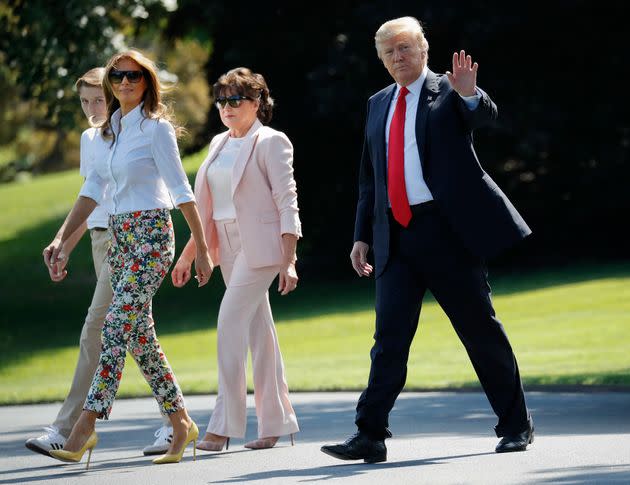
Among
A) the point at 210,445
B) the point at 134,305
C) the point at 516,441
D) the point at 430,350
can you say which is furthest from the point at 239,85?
the point at 430,350

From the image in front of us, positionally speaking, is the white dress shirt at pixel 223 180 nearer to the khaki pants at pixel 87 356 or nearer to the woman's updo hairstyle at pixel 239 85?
the woman's updo hairstyle at pixel 239 85

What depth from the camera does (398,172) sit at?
713 centimetres

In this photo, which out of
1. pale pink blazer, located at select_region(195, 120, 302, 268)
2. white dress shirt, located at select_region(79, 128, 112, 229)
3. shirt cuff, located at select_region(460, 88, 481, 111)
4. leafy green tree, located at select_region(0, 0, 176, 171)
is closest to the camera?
shirt cuff, located at select_region(460, 88, 481, 111)

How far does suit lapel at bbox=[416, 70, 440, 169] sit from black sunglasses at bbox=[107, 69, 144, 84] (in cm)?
145

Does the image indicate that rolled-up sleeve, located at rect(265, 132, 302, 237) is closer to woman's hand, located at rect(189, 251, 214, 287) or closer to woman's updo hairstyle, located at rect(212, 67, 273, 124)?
woman's updo hairstyle, located at rect(212, 67, 273, 124)

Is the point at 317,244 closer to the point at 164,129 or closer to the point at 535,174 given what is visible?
the point at 535,174

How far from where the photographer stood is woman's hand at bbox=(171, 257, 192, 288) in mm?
7645

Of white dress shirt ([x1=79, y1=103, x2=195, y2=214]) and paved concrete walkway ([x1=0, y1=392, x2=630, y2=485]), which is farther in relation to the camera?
white dress shirt ([x1=79, y1=103, x2=195, y2=214])

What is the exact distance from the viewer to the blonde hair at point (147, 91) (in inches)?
291

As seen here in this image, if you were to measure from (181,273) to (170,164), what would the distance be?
2.29ft

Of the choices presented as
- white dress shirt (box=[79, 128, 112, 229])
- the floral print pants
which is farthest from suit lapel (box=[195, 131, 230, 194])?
the floral print pants

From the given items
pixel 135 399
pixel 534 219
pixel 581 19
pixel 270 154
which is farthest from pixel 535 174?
pixel 270 154

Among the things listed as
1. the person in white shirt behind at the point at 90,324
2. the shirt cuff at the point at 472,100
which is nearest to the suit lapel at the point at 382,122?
the shirt cuff at the point at 472,100

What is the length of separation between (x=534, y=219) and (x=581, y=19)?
4.13 meters
